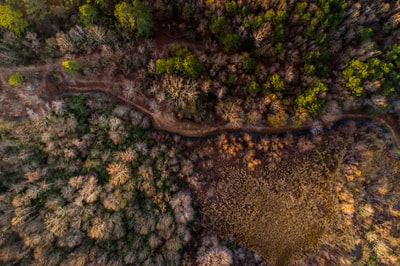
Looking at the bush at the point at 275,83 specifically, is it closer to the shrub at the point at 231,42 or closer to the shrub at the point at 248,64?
the shrub at the point at 248,64

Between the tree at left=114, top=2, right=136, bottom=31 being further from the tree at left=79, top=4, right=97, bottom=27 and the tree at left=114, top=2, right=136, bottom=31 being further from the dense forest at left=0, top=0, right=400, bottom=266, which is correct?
the tree at left=79, top=4, right=97, bottom=27

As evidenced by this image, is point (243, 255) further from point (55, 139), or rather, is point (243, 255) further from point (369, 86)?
point (55, 139)

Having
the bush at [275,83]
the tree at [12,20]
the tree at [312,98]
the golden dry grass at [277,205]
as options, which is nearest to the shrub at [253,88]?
the bush at [275,83]

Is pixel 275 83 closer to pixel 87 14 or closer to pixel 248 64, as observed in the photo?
pixel 248 64

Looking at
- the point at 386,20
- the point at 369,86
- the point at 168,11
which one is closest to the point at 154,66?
the point at 168,11

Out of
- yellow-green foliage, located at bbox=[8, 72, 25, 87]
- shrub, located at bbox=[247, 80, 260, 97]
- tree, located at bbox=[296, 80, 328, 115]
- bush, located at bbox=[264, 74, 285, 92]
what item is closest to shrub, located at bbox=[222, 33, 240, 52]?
shrub, located at bbox=[247, 80, 260, 97]
